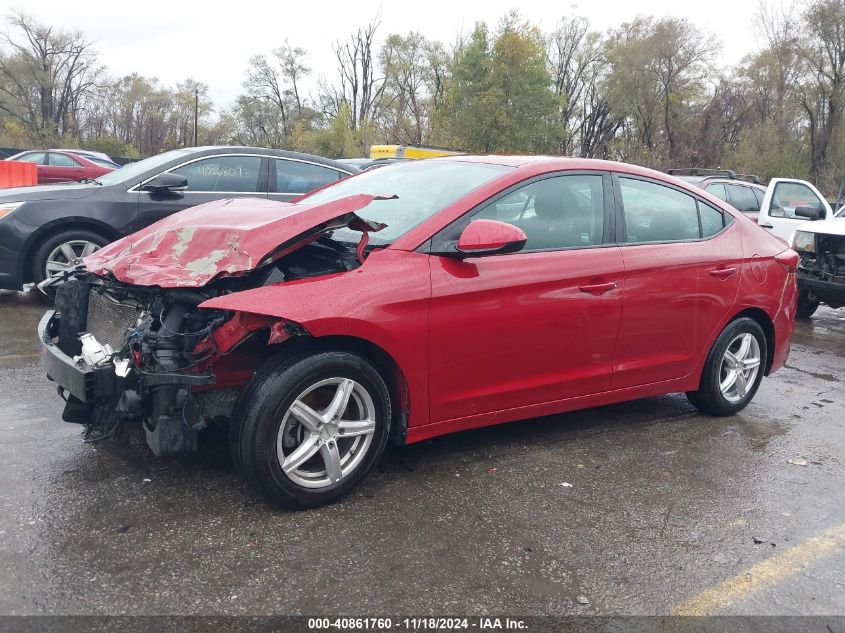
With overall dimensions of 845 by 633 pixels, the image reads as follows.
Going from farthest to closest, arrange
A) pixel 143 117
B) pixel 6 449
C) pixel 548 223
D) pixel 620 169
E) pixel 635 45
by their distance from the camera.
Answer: pixel 143 117
pixel 635 45
pixel 620 169
pixel 548 223
pixel 6 449

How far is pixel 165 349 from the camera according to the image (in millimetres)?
3016

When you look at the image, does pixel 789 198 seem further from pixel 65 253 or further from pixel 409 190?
pixel 65 253

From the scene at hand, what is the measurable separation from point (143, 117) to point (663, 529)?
59.5 meters

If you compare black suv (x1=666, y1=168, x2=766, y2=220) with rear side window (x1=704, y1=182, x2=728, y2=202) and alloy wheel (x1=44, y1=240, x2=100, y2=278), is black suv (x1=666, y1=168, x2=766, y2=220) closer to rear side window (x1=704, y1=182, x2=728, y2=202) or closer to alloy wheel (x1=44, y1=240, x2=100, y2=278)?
rear side window (x1=704, y1=182, x2=728, y2=202)

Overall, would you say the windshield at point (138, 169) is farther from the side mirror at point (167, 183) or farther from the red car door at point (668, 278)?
the red car door at point (668, 278)

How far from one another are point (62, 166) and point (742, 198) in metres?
16.9

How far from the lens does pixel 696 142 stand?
1836 inches

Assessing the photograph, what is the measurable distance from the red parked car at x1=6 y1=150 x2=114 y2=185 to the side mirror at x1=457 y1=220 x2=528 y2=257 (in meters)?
18.2

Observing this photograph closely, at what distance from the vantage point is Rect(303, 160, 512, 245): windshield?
3648 millimetres

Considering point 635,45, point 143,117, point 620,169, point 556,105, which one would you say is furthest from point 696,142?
point 620,169

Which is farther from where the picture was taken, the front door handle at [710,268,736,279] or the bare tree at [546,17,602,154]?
the bare tree at [546,17,602,154]

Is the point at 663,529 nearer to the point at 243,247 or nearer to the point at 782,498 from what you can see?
the point at 782,498

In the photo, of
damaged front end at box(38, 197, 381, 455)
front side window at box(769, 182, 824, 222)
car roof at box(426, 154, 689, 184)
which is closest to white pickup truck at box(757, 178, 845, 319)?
front side window at box(769, 182, 824, 222)

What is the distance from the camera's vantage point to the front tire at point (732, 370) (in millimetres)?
4664
